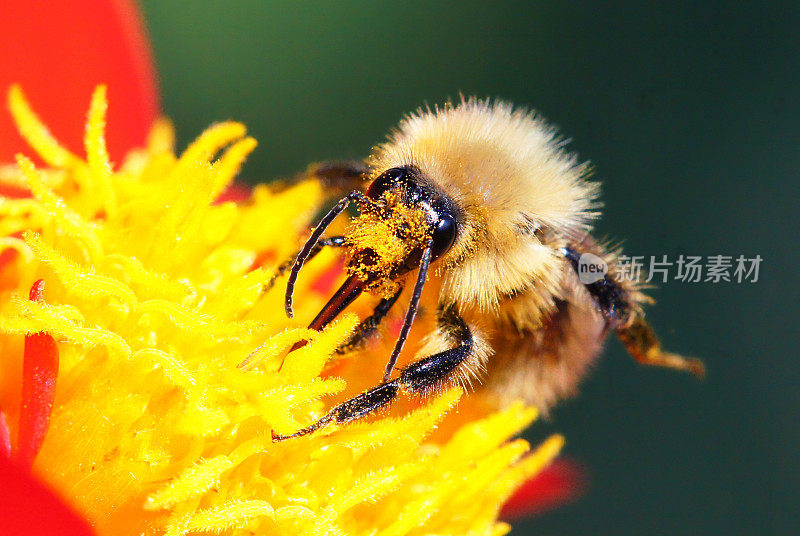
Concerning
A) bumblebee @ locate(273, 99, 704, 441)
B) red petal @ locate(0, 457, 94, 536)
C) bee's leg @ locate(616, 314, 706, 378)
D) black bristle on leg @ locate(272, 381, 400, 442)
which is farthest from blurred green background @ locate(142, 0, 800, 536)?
red petal @ locate(0, 457, 94, 536)

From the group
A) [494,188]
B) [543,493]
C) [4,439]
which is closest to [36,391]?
[4,439]

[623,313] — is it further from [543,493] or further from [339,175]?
[543,493]

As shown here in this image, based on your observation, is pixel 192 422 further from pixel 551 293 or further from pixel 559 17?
pixel 559 17

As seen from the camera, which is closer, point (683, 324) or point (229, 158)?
point (229, 158)

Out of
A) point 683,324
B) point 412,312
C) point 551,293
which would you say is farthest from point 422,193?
point 683,324

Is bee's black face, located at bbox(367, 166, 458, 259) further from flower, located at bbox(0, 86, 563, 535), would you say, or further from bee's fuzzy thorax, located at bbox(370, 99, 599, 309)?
flower, located at bbox(0, 86, 563, 535)
